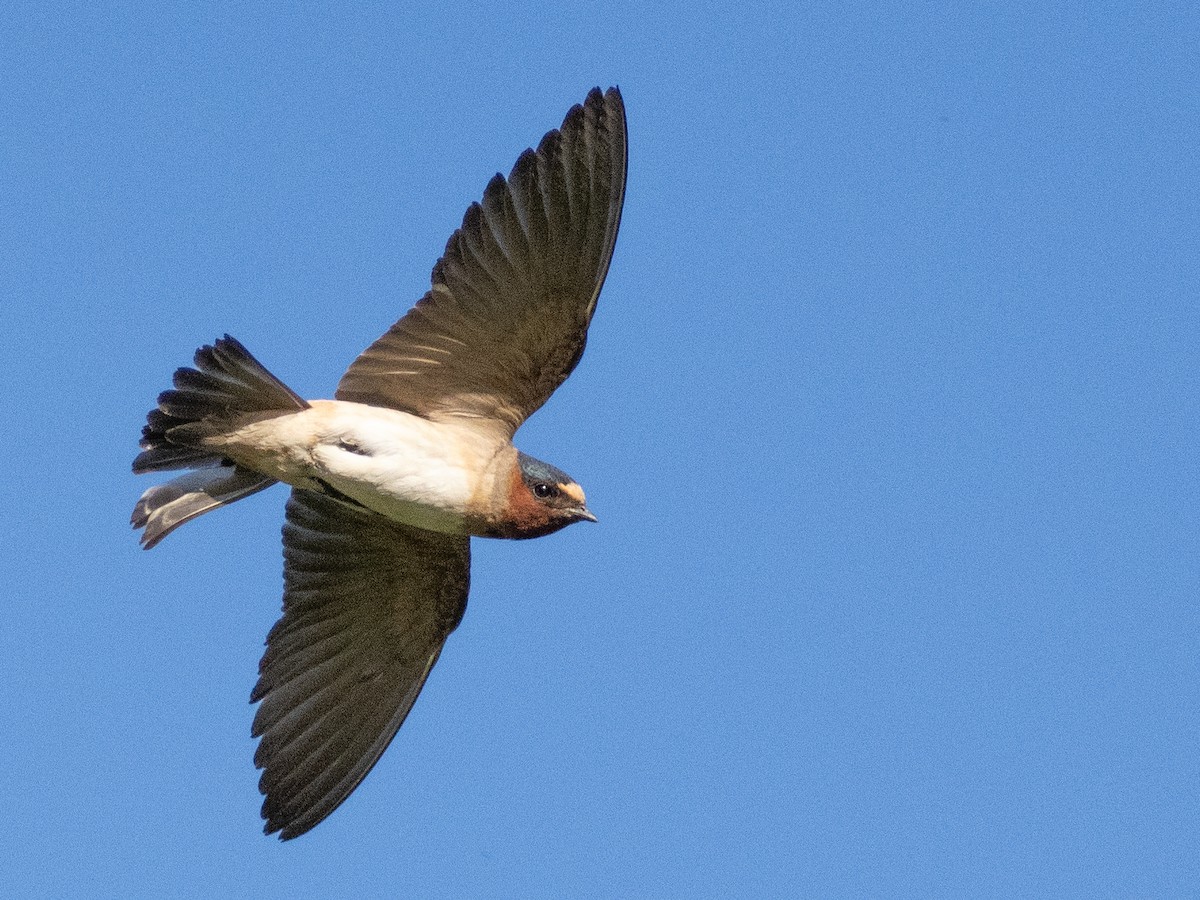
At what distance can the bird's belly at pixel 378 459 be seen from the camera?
715 centimetres

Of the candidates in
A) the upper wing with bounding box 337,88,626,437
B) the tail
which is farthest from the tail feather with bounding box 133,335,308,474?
the upper wing with bounding box 337,88,626,437

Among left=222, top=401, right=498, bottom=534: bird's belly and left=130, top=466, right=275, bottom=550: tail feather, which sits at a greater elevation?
left=222, top=401, right=498, bottom=534: bird's belly

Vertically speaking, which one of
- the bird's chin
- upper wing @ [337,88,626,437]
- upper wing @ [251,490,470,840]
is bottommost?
upper wing @ [251,490,470,840]

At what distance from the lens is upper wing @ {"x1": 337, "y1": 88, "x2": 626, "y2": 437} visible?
23.0 ft

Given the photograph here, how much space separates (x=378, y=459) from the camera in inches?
282

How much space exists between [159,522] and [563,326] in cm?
189

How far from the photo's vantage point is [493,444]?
24.5 ft

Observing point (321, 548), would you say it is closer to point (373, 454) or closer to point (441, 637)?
point (441, 637)

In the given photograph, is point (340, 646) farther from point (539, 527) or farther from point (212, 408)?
point (212, 408)

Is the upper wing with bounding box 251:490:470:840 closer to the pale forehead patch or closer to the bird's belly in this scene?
the bird's belly

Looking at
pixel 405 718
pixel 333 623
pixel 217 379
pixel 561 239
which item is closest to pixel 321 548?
pixel 333 623

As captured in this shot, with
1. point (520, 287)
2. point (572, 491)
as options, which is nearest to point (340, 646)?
point (572, 491)

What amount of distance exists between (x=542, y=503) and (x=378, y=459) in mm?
666

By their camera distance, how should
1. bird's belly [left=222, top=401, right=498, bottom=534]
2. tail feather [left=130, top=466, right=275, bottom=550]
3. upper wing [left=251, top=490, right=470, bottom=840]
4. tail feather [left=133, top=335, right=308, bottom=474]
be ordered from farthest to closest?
upper wing [left=251, top=490, right=470, bottom=840], tail feather [left=130, top=466, right=275, bottom=550], bird's belly [left=222, top=401, right=498, bottom=534], tail feather [left=133, top=335, right=308, bottom=474]
